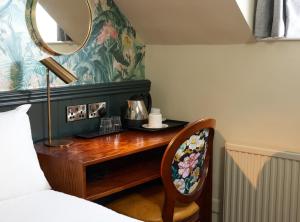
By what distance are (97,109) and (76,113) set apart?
0.16 m

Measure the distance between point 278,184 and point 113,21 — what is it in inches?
53.6

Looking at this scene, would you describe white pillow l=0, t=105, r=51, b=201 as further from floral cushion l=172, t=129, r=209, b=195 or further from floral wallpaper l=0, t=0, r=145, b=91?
floral cushion l=172, t=129, r=209, b=195

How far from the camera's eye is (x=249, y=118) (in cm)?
250

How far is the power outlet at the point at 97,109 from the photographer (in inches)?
99.0

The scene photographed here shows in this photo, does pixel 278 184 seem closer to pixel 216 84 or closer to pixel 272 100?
pixel 272 100

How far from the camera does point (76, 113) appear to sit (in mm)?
2430

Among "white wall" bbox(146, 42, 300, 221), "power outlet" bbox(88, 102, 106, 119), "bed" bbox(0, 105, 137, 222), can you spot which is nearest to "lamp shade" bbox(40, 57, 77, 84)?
"bed" bbox(0, 105, 137, 222)

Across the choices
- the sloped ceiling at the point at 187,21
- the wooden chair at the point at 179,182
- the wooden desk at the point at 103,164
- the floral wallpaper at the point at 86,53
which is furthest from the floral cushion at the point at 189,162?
the floral wallpaper at the point at 86,53

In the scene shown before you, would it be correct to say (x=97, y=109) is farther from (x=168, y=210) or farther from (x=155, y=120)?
(x=168, y=210)

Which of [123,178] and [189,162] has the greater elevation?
[189,162]

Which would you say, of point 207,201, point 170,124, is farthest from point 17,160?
point 207,201

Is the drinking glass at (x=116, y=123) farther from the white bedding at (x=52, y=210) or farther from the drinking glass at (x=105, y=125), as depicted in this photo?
the white bedding at (x=52, y=210)

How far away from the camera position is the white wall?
2338 mm

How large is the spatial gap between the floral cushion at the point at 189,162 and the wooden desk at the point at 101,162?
20 centimetres
